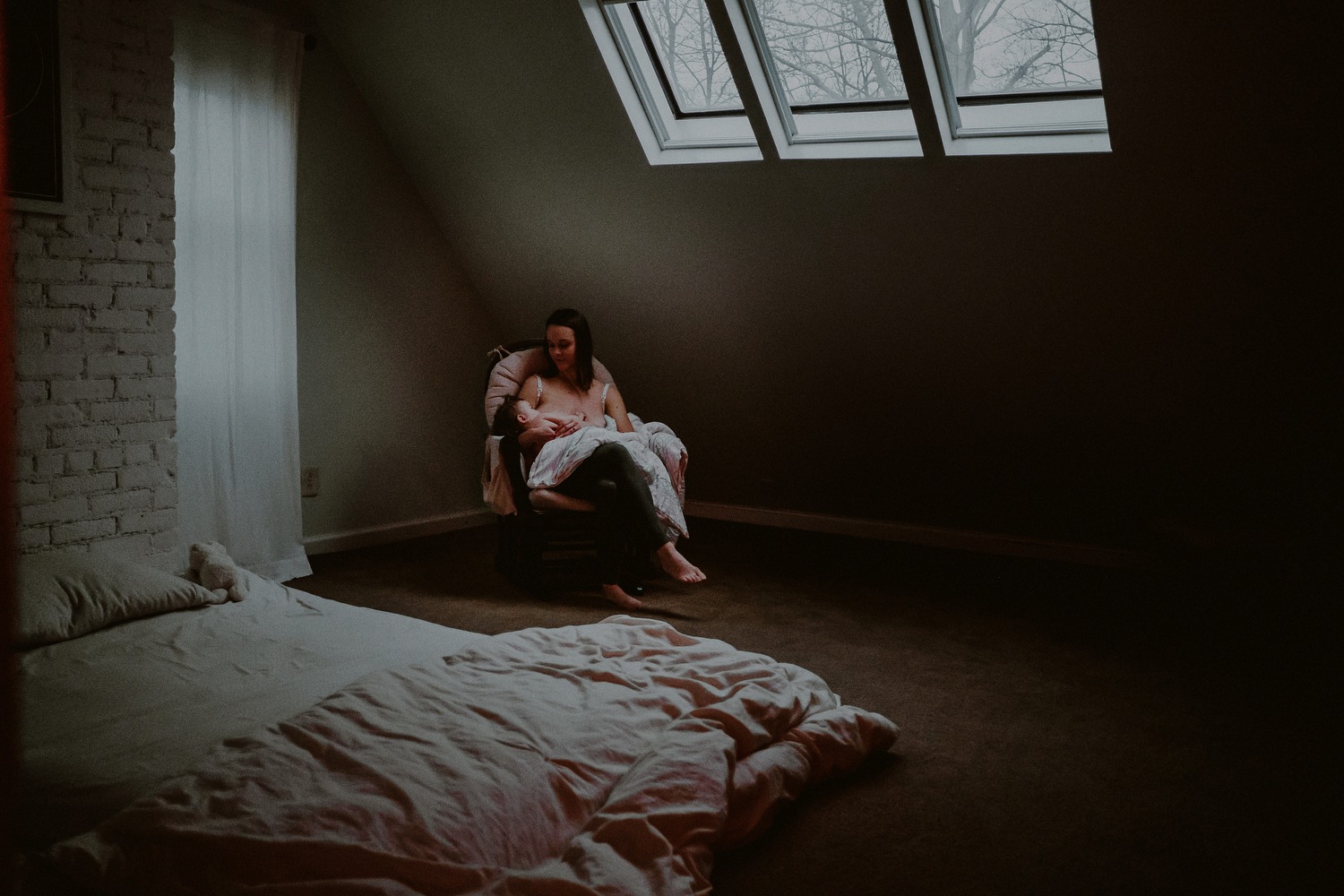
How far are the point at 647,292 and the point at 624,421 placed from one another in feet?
2.74

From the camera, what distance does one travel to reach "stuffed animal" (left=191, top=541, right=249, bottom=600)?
2723mm

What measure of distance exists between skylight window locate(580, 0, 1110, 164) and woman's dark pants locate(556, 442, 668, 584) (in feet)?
4.21

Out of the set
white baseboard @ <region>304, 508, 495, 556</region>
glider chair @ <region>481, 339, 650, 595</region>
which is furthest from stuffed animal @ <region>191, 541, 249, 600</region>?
white baseboard @ <region>304, 508, 495, 556</region>

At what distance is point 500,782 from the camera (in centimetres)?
163

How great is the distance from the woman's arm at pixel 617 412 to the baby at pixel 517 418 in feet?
0.77

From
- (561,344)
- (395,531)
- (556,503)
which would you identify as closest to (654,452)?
(556,503)

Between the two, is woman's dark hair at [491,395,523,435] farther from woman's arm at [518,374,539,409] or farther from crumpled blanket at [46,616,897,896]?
crumpled blanket at [46,616,897,896]

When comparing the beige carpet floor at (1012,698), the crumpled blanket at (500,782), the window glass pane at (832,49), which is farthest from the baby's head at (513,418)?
the crumpled blanket at (500,782)

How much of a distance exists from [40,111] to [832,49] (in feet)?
8.46

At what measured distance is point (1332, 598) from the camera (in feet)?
11.3

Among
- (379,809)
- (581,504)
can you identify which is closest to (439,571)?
(581,504)

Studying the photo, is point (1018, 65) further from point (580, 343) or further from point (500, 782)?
point (500, 782)

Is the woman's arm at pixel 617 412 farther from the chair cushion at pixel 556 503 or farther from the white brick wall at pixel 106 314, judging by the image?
the white brick wall at pixel 106 314

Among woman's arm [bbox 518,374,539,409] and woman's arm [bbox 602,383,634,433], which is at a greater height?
woman's arm [bbox 518,374,539,409]
